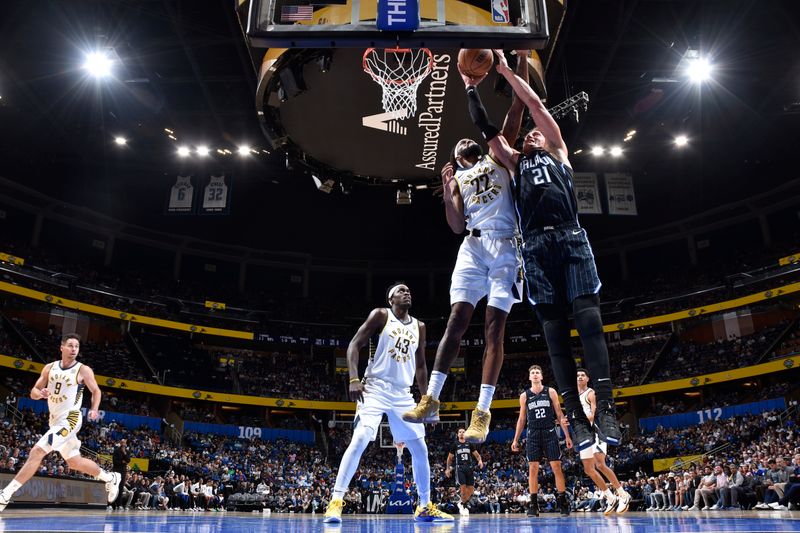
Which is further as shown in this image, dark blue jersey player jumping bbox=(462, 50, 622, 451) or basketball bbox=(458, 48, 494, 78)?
basketball bbox=(458, 48, 494, 78)

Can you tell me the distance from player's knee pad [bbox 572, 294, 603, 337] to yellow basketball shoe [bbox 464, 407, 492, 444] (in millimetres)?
1187

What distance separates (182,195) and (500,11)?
22313 mm

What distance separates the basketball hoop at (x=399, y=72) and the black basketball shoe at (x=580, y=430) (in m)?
8.62

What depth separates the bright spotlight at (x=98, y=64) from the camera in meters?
19.6

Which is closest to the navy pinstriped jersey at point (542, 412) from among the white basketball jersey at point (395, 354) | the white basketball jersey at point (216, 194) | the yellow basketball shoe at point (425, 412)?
the white basketball jersey at point (395, 354)

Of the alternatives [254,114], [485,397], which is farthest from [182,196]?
Result: [485,397]

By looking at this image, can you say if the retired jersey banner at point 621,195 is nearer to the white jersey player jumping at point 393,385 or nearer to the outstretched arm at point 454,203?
the white jersey player jumping at point 393,385

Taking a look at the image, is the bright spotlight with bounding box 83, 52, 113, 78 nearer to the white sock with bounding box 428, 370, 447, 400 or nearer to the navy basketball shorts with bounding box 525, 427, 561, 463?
the navy basketball shorts with bounding box 525, 427, 561, 463

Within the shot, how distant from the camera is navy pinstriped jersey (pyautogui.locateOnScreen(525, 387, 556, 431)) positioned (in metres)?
10.2

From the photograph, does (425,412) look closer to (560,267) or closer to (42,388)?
(560,267)

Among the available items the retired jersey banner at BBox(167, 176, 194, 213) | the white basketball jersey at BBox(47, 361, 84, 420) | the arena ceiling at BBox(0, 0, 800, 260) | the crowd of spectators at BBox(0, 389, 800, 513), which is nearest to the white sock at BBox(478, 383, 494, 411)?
the white basketball jersey at BBox(47, 361, 84, 420)

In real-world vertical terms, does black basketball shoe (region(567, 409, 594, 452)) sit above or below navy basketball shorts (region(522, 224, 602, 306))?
below

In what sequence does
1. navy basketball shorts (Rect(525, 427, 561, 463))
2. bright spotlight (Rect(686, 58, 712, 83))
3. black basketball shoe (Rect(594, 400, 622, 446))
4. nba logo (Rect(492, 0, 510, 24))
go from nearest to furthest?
black basketball shoe (Rect(594, 400, 622, 446)), nba logo (Rect(492, 0, 510, 24)), navy basketball shorts (Rect(525, 427, 561, 463)), bright spotlight (Rect(686, 58, 712, 83))

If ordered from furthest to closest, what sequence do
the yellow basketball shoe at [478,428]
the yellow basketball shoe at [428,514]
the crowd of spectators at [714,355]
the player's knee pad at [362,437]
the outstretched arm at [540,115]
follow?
the crowd of spectators at [714,355]
the yellow basketball shoe at [428,514]
the player's knee pad at [362,437]
the yellow basketball shoe at [478,428]
the outstretched arm at [540,115]
